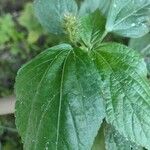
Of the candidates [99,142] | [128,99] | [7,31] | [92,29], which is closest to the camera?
[128,99]

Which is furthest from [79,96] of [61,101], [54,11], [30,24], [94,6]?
[30,24]

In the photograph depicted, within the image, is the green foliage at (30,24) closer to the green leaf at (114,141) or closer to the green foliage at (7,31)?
the green foliage at (7,31)

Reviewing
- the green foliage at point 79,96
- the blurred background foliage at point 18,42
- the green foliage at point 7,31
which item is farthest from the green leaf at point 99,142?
the green foliage at point 7,31

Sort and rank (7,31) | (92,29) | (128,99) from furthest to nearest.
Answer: (7,31)
(92,29)
(128,99)

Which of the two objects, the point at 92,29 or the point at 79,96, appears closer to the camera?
the point at 79,96

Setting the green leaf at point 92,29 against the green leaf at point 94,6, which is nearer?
the green leaf at point 92,29

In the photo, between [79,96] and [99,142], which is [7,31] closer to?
[99,142]

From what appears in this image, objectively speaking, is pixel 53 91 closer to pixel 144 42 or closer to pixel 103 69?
pixel 103 69
